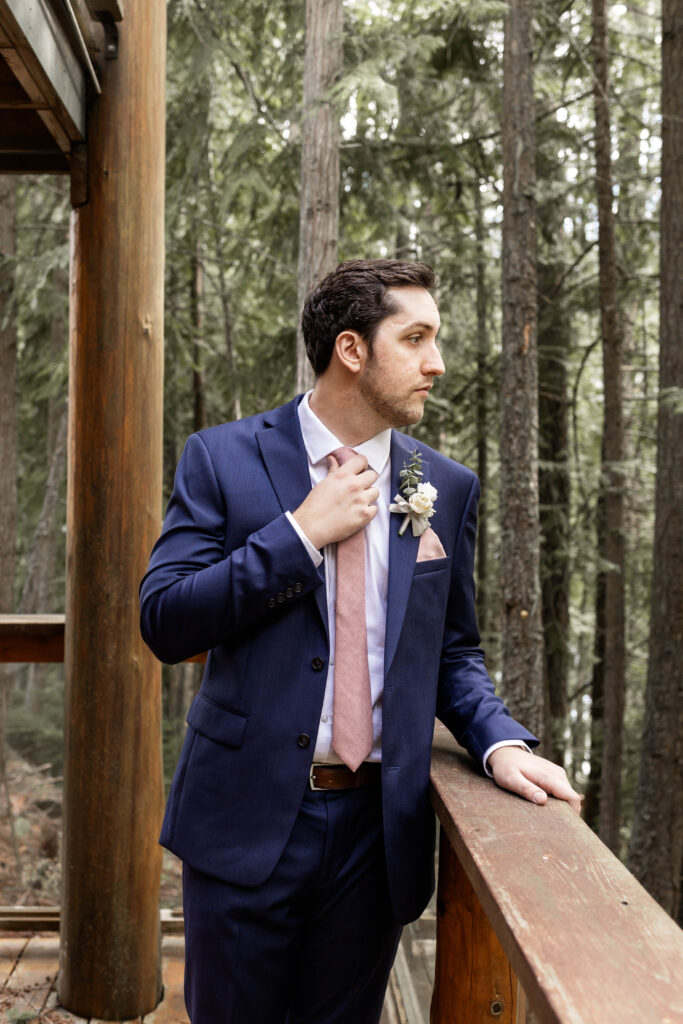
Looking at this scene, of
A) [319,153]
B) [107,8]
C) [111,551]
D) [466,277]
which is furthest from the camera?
[466,277]

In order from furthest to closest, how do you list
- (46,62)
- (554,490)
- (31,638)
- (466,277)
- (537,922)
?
(554,490)
(466,277)
(31,638)
(46,62)
(537,922)

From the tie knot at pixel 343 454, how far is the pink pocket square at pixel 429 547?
0.73 ft

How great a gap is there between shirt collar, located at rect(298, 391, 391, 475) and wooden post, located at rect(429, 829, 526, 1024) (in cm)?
84

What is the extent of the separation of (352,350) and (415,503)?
345mm

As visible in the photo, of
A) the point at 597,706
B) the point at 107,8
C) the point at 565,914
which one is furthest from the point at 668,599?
the point at 565,914

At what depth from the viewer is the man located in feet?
5.84

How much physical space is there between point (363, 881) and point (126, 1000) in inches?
68.9

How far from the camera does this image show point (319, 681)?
1.81m

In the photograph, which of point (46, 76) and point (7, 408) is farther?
point (7, 408)

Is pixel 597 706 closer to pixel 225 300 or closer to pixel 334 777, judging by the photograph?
pixel 225 300

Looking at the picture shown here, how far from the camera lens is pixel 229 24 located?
874 cm

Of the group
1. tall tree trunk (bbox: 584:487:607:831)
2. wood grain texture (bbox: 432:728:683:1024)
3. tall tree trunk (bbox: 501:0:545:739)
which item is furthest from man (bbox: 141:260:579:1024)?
tall tree trunk (bbox: 584:487:607:831)

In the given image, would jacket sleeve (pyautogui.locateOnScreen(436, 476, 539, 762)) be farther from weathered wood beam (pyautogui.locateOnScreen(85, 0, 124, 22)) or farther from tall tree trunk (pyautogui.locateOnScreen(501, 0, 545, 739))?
tall tree trunk (pyautogui.locateOnScreen(501, 0, 545, 739))

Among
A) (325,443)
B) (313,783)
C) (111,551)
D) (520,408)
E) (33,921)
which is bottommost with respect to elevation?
(33,921)
